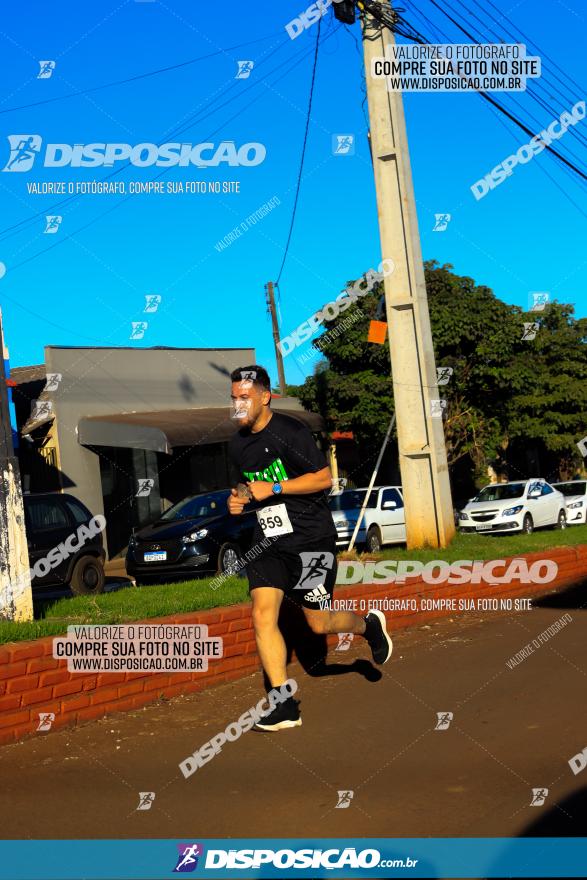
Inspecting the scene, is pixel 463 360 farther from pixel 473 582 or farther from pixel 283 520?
pixel 283 520

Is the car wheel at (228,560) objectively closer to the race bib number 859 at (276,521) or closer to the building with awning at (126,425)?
the building with awning at (126,425)

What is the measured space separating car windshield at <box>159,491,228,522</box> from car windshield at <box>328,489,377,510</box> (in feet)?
21.2

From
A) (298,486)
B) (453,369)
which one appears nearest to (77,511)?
(298,486)

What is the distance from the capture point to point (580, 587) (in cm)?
1190

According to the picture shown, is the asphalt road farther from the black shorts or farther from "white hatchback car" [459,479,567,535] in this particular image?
"white hatchback car" [459,479,567,535]

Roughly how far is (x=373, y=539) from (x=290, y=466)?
Result: 58.3 feet

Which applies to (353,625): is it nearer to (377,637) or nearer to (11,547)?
(377,637)

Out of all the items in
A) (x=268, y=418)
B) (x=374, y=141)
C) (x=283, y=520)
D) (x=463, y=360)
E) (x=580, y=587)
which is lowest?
(x=580, y=587)

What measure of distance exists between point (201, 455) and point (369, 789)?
24.5 metres

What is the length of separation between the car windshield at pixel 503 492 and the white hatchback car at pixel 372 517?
352 centimetres

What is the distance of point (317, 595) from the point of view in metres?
5.83

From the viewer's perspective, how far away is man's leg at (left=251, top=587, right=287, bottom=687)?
543 cm

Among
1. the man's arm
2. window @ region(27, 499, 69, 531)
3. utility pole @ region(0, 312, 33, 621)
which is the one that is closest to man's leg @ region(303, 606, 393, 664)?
the man's arm

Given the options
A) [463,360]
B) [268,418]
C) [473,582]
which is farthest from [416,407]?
[463,360]
